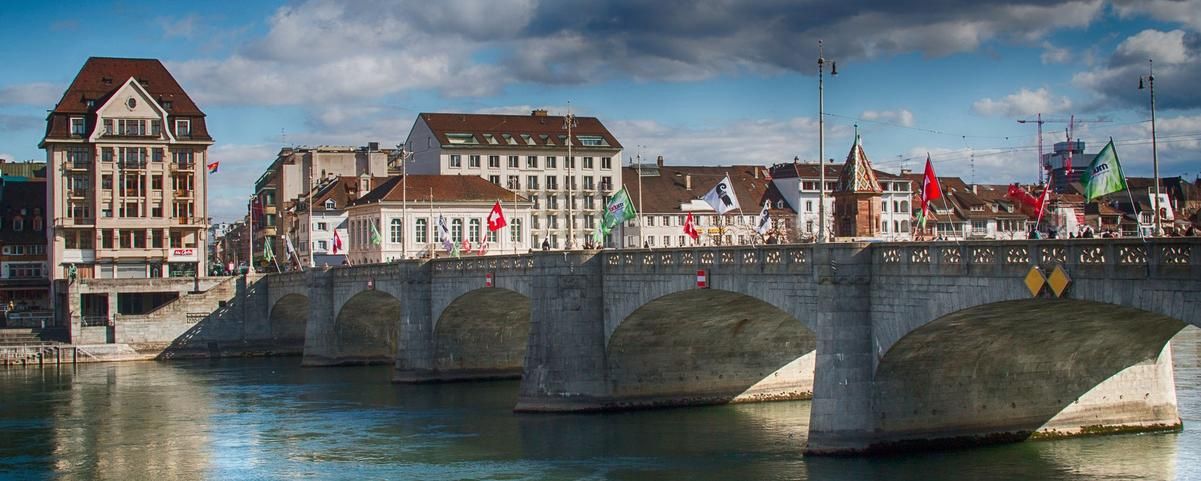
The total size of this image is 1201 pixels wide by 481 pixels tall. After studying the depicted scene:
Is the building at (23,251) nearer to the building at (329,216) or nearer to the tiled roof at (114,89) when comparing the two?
the tiled roof at (114,89)

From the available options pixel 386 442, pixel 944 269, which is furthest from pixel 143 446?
pixel 944 269

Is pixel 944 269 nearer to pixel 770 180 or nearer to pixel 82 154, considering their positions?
pixel 82 154

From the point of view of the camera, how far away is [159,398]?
72812 millimetres

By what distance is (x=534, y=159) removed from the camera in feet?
427

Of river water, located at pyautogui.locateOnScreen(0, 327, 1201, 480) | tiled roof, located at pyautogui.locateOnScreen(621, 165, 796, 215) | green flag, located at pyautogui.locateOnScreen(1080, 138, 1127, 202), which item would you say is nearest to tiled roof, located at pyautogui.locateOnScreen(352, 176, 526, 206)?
tiled roof, located at pyautogui.locateOnScreen(621, 165, 796, 215)

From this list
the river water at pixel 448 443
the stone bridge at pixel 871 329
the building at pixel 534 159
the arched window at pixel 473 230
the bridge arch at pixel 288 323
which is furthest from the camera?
the building at pixel 534 159

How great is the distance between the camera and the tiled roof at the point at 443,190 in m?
115

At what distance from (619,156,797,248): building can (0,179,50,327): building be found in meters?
45.1

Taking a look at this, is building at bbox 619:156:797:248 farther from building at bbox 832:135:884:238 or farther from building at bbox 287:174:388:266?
building at bbox 832:135:884:238

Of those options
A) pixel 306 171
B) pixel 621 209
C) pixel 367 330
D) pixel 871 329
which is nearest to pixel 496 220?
pixel 621 209

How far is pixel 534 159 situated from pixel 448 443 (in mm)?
78046

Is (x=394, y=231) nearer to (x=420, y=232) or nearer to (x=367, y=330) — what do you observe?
(x=420, y=232)

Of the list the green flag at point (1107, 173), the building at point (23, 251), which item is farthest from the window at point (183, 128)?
the green flag at point (1107, 173)

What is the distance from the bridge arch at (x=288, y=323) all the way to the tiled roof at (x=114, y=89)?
16.6 m
